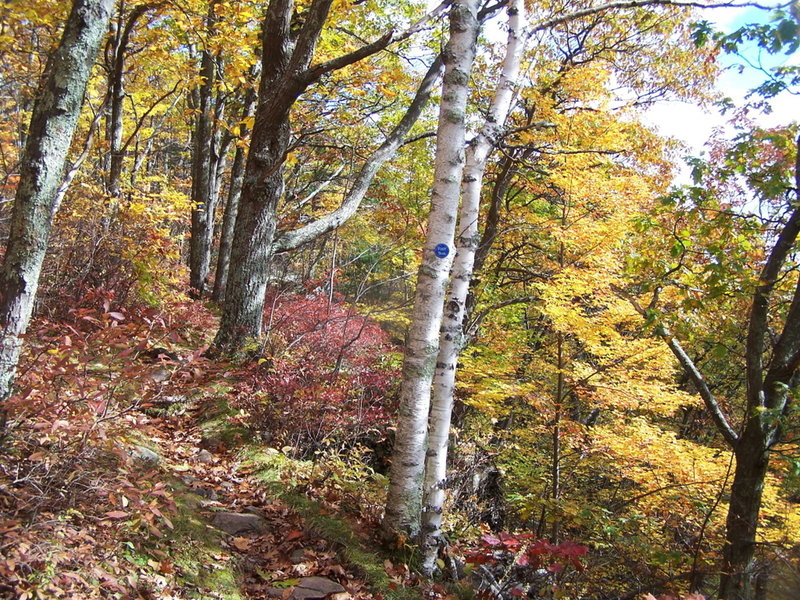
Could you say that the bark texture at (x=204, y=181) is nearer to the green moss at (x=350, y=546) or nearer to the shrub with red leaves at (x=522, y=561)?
the green moss at (x=350, y=546)

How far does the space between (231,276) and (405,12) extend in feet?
20.8

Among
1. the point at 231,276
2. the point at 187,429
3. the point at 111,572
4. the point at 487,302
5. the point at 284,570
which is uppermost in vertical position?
the point at 487,302

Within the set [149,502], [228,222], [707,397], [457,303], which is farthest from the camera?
[228,222]

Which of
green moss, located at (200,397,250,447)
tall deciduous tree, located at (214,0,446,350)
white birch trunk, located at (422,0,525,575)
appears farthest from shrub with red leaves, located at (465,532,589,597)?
tall deciduous tree, located at (214,0,446,350)

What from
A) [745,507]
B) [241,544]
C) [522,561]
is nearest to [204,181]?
[241,544]

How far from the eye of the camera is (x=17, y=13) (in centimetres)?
645

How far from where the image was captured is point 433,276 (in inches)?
145

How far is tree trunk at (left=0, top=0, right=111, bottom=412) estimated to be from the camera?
8.63 ft

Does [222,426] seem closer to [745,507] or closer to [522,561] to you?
[522,561]

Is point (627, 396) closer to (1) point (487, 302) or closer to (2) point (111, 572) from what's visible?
(1) point (487, 302)

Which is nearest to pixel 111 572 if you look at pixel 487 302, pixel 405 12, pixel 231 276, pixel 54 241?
pixel 231 276

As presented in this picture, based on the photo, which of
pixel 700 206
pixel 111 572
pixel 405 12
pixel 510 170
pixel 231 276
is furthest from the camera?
pixel 405 12

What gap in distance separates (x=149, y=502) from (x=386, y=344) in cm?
836

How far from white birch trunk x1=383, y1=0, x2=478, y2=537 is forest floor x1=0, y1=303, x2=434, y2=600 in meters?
0.63
